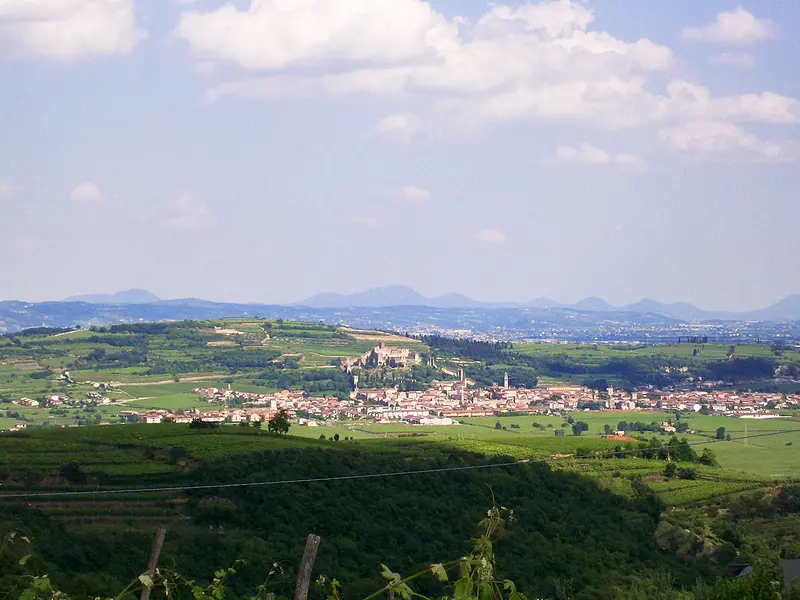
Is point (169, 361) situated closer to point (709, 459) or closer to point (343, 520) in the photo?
point (709, 459)

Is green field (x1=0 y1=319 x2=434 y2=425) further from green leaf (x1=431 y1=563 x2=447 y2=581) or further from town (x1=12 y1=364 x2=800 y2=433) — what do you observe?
green leaf (x1=431 y1=563 x2=447 y2=581)

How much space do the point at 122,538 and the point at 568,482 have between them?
1773 centimetres

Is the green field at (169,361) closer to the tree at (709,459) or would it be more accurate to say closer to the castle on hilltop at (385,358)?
the castle on hilltop at (385,358)

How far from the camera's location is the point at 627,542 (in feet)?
101

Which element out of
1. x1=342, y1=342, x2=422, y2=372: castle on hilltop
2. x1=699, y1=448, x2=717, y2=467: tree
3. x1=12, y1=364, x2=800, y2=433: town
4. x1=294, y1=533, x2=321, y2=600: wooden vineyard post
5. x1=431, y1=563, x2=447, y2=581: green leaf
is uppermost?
x1=431, y1=563, x2=447, y2=581: green leaf

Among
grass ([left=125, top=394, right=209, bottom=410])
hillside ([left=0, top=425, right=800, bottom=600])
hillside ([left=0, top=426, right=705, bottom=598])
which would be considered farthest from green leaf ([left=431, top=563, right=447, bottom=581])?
grass ([left=125, top=394, right=209, bottom=410])

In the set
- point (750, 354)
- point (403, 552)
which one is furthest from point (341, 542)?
point (750, 354)

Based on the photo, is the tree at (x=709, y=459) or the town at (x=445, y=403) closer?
the tree at (x=709, y=459)

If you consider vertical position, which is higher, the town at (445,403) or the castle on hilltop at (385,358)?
the castle on hilltop at (385,358)

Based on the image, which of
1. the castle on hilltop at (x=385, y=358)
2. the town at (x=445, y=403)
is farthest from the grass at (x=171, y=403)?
the castle on hilltop at (x=385, y=358)

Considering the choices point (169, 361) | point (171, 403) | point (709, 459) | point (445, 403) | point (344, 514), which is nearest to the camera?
point (344, 514)

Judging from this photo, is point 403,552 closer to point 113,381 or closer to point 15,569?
point 15,569

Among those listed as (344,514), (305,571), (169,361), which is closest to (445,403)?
(169,361)

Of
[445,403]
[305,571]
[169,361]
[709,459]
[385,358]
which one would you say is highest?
[305,571]
